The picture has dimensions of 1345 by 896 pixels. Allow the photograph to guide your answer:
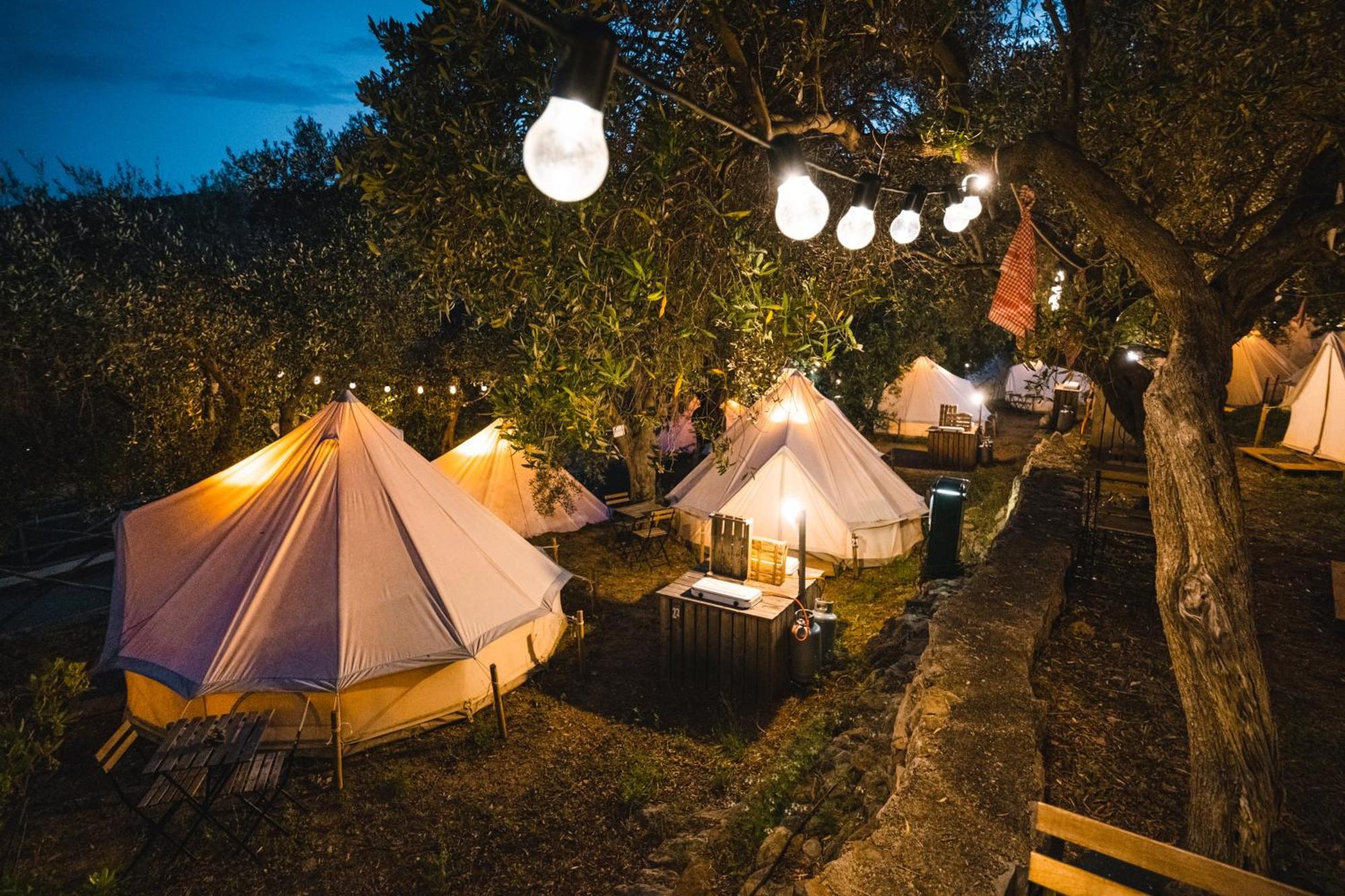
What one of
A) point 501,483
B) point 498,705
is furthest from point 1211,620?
point 501,483

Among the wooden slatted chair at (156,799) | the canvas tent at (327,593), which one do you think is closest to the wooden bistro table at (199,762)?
the wooden slatted chair at (156,799)

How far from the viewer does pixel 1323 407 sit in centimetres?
1223

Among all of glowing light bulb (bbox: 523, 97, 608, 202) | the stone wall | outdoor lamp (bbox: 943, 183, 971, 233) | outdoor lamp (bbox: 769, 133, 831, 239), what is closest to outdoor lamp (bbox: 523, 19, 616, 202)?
glowing light bulb (bbox: 523, 97, 608, 202)

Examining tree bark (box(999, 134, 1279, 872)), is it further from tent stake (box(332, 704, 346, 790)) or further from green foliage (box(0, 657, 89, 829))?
tent stake (box(332, 704, 346, 790))

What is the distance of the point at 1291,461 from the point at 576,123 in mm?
16101

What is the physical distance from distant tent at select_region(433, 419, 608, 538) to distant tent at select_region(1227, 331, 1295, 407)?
21670 millimetres

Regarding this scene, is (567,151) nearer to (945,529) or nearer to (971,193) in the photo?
(971,193)

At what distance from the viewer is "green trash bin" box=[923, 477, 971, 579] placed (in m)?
9.23

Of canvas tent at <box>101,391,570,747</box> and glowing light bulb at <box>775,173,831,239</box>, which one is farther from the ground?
glowing light bulb at <box>775,173,831,239</box>

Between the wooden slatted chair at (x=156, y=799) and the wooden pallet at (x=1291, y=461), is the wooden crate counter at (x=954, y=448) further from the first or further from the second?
the wooden slatted chair at (x=156, y=799)

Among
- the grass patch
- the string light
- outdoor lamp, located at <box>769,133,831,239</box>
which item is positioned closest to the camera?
the string light

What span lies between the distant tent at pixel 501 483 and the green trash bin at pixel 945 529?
687cm

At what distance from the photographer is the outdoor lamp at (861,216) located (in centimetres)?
346

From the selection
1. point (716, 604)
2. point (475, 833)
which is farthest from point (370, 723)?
point (716, 604)
